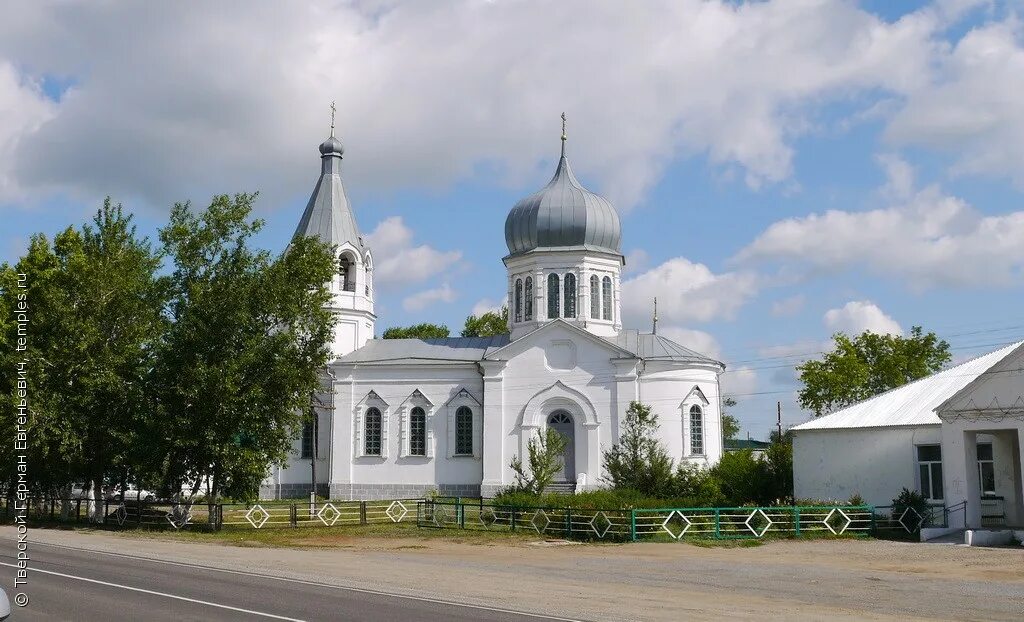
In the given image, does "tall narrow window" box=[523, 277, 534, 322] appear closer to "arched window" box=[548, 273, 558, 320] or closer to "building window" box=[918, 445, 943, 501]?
"arched window" box=[548, 273, 558, 320]

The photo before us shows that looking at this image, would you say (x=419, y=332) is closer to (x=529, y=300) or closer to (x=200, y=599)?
(x=529, y=300)

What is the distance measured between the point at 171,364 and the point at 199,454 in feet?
9.80

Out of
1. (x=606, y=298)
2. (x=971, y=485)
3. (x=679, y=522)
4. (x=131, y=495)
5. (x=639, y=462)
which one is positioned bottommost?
(x=131, y=495)

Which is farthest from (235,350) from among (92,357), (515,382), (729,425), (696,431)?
(729,425)

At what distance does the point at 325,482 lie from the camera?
4181 centimetres

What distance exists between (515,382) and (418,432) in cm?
501

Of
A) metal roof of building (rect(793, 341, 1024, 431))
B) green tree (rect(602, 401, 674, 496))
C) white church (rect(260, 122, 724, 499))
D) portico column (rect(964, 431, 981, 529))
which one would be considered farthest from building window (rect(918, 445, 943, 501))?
white church (rect(260, 122, 724, 499))

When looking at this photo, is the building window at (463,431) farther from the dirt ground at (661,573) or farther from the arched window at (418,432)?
the dirt ground at (661,573)

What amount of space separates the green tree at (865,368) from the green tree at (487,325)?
20515 mm

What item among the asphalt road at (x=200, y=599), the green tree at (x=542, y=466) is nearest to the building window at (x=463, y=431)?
the green tree at (x=542, y=466)

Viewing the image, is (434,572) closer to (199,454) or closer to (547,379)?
(199,454)

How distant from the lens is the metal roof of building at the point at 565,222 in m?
42.7

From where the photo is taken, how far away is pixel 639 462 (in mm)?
33219

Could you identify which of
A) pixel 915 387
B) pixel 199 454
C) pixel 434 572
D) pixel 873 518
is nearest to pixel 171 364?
pixel 199 454
